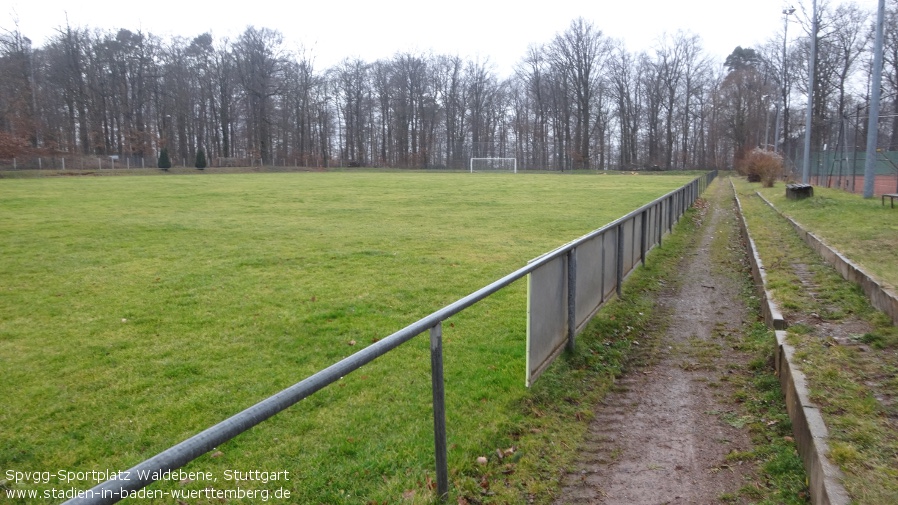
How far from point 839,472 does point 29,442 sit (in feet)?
16.1

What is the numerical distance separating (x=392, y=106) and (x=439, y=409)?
82.8 m

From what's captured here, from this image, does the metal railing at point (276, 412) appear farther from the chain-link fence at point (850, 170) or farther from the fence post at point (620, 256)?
the chain-link fence at point (850, 170)

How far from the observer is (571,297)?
5898 millimetres

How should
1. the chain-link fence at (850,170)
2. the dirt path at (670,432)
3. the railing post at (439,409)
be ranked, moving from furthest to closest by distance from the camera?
the chain-link fence at (850,170), the dirt path at (670,432), the railing post at (439,409)

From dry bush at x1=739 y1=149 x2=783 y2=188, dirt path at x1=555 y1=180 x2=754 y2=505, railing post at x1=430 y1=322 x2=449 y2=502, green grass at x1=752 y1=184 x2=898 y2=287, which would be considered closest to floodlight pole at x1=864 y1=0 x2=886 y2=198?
green grass at x1=752 y1=184 x2=898 y2=287

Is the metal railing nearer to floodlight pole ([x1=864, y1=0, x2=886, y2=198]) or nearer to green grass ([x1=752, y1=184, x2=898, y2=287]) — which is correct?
green grass ([x1=752, y1=184, x2=898, y2=287])

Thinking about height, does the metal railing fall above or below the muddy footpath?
above

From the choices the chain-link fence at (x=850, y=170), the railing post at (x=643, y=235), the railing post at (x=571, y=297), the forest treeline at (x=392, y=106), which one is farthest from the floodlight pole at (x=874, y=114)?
the forest treeline at (x=392, y=106)

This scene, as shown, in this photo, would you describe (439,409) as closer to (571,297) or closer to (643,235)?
(571,297)

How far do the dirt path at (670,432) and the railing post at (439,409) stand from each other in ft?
2.32

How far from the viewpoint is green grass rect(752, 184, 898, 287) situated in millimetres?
8336

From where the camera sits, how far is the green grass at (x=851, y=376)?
334 centimetres

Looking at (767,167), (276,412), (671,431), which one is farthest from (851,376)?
(767,167)

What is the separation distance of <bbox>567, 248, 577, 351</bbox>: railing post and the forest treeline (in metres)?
62.7
